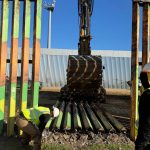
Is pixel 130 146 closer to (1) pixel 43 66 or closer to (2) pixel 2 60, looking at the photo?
(2) pixel 2 60

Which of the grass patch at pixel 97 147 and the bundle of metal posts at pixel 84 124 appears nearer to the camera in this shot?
the grass patch at pixel 97 147

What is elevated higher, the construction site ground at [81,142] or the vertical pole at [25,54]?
the vertical pole at [25,54]

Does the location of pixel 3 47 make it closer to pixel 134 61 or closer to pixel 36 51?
pixel 36 51

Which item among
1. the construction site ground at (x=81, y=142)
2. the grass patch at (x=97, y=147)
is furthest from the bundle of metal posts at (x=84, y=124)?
the grass patch at (x=97, y=147)

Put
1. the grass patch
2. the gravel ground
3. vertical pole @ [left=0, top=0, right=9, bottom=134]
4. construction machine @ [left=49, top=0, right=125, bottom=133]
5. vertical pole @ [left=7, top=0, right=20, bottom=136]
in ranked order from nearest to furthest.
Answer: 1. the grass patch
2. the gravel ground
3. vertical pole @ [left=7, top=0, right=20, bottom=136]
4. vertical pole @ [left=0, top=0, right=9, bottom=134]
5. construction machine @ [left=49, top=0, right=125, bottom=133]

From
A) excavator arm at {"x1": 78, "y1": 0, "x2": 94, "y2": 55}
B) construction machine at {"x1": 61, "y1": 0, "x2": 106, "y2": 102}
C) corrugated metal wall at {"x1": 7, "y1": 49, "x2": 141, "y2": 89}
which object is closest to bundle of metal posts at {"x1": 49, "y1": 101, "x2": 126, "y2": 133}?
construction machine at {"x1": 61, "y1": 0, "x2": 106, "y2": 102}

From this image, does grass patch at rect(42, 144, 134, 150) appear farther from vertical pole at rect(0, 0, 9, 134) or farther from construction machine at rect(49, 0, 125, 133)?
construction machine at rect(49, 0, 125, 133)

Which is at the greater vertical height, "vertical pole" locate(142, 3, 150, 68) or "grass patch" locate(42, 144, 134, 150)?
"vertical pole" locate(142, 3, 150, 68)

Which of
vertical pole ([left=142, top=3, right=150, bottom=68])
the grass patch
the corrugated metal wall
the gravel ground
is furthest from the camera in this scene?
the corrugated metal wall

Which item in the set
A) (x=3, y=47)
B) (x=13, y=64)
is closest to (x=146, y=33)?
(x=13, y=64)

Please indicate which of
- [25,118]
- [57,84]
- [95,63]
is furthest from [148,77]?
[57,84]

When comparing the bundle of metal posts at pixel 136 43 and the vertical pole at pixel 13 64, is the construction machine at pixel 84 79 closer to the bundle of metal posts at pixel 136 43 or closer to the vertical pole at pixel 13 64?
the vertical pole at pixel 13 64

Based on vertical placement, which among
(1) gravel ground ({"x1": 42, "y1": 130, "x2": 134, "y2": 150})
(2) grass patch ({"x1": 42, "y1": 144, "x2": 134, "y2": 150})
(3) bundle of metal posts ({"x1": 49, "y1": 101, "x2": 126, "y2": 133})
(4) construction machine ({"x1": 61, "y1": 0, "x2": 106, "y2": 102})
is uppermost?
(4) construction machine ({"x1": 61, "y1": 0, "x2": 106, "y2": 102})

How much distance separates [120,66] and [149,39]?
95.4 ft
